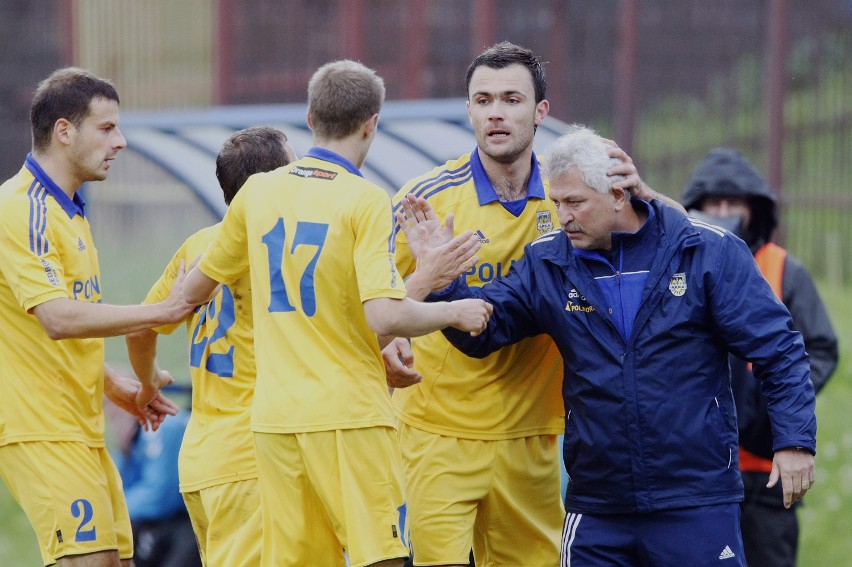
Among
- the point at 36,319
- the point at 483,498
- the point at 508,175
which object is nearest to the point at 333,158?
the point at 508,175

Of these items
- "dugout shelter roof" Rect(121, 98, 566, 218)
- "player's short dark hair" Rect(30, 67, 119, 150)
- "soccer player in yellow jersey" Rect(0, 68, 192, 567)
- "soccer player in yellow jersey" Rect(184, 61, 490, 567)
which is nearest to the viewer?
"soccer player in yellow jersey" Rect(184, 61, 490, 567)

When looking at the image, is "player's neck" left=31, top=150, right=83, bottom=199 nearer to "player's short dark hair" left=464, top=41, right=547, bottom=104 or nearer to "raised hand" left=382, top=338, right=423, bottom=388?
"raised hand" left=382, top=338, right=423, bottom=388

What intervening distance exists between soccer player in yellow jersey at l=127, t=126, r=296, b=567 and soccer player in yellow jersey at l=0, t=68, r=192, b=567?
218 mm

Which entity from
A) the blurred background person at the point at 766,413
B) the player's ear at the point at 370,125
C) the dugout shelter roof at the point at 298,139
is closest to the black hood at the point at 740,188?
the blurred background person at the point at 766,413

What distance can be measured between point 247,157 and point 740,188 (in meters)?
2.92

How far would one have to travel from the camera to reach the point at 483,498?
532 cm

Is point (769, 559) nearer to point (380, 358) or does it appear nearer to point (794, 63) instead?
point (380, 358)

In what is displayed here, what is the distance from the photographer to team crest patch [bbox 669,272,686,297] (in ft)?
15.3

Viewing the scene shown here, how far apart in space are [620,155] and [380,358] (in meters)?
1.19

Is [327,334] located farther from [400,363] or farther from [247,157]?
[247,157]

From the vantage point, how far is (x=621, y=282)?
4.74 meters

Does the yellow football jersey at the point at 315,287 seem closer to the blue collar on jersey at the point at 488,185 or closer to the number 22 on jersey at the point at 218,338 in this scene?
the number 22 on jersey at the point at 218,338

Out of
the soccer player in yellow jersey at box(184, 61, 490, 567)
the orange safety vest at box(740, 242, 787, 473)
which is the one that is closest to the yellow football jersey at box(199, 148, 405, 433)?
the soccer player in yellow jersey at box(184, 61, 490, 567)

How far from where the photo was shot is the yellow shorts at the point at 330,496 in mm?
4473
